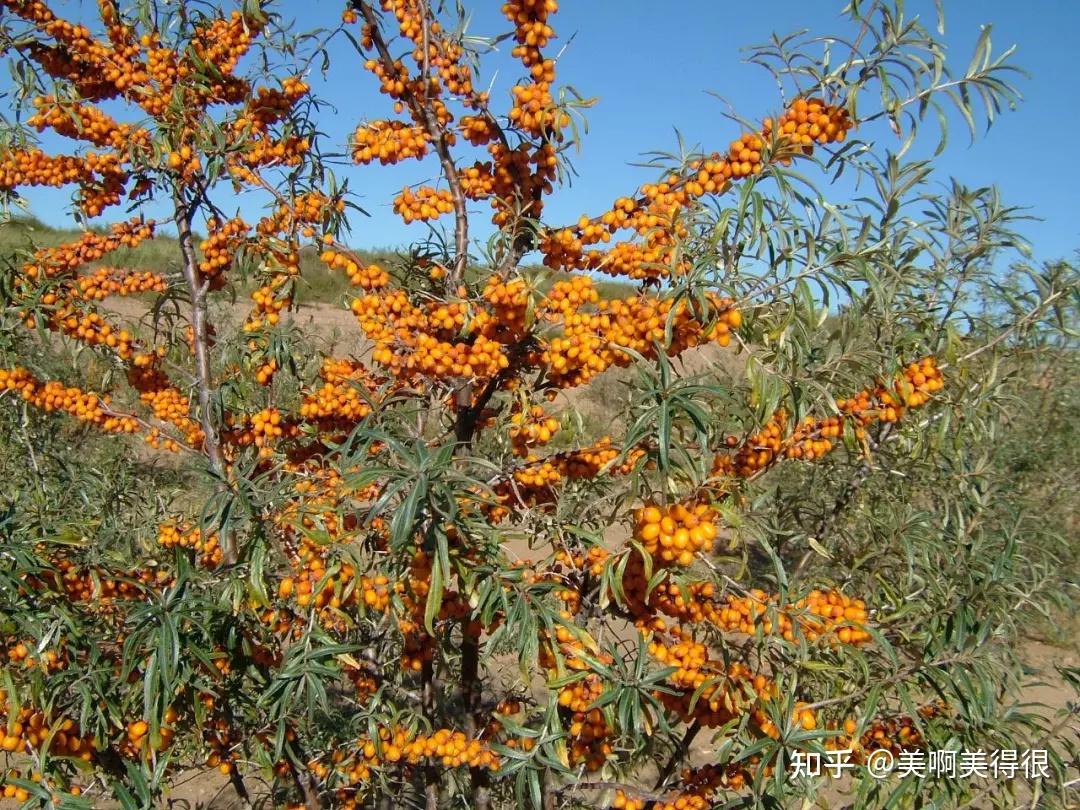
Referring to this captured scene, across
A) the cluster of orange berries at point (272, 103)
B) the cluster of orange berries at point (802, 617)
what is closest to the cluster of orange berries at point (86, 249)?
the cluster of orange berries at point (272, 103)

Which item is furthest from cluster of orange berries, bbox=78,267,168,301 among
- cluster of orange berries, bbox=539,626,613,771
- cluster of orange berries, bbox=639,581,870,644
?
cluster of orange berries, bbox=639,581,870,644

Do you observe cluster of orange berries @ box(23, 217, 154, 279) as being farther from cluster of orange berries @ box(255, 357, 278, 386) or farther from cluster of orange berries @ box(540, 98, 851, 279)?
cluster of orange berries @ box(540, 98, 851, 279)

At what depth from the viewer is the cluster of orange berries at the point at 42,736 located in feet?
4.65

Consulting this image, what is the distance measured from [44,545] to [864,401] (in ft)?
6.49

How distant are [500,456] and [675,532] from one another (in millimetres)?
676

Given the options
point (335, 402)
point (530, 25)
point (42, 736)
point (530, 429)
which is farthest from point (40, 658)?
point (530, 25)

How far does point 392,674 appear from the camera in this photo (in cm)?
258

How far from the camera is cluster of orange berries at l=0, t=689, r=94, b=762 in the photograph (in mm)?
1416

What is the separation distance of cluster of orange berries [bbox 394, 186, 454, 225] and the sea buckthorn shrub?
0.01 meters

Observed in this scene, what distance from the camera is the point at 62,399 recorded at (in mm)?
2320

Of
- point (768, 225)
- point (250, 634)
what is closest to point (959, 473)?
point (768, 225)

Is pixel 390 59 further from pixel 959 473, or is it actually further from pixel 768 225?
pixel 959 473

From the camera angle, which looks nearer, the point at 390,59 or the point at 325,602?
the point at 325,602

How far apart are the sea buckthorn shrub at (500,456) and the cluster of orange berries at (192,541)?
1cm
